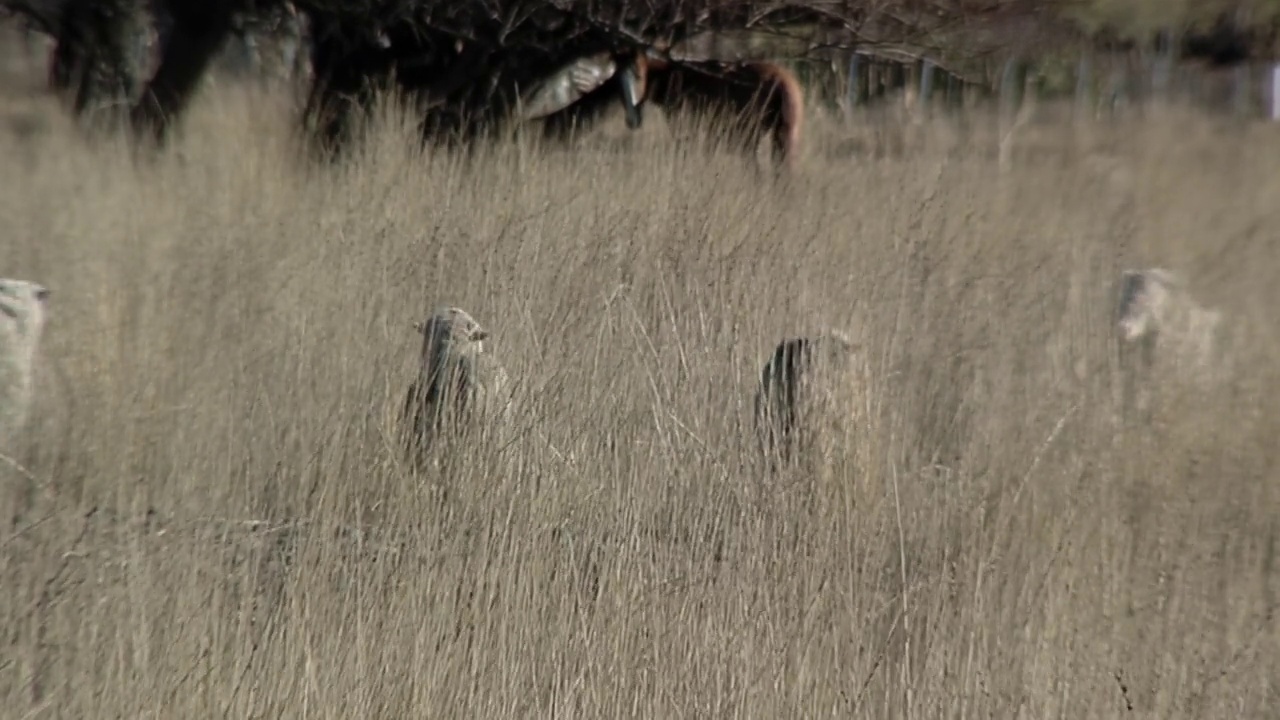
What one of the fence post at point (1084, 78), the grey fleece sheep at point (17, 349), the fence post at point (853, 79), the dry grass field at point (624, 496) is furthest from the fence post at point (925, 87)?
the grey fleece sheep at point (17, 349)

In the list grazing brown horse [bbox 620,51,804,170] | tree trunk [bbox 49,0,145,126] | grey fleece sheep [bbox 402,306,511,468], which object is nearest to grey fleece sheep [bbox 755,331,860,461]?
grey fleece sheep [bbox 402,306,511,468]

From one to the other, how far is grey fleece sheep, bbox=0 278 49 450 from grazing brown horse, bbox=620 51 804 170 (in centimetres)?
453

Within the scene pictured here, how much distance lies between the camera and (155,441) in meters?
3.54

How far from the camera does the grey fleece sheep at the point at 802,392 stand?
10.9 feet

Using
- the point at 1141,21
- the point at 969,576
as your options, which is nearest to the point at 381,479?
the point at 969,576

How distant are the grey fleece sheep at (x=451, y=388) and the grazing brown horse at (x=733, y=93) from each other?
4322mm

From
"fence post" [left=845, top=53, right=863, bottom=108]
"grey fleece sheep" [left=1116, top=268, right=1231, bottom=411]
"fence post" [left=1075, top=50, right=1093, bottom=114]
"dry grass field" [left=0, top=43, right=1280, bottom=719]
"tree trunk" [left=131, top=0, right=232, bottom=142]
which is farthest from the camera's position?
"fence post" [left=1075, top=50, right=1093, bottom=114]

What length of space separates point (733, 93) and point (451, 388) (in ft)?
18.3

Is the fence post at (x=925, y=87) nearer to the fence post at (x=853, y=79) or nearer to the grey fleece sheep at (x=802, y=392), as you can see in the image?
the fence post at (x=853, y=79)

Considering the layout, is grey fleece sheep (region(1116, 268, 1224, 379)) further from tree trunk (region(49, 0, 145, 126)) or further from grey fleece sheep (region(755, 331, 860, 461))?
tree trunk (region(49, 0, 145, 126))

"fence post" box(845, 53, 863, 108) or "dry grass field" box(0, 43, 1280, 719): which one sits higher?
"fence post" box(845, 53, 863, 108)

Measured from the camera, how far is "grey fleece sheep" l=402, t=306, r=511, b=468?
3.37 metres

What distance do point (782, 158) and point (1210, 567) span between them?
5.50 meters

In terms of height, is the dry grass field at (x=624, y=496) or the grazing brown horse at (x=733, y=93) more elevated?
the grazing brown horse at (x=733, y=93)
